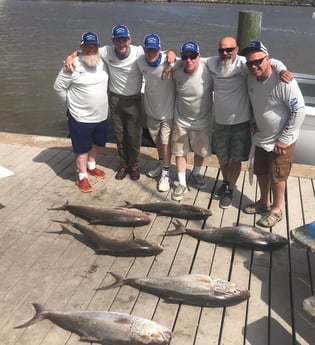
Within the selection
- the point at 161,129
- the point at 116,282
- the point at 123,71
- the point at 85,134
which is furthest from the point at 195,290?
the point at 123,71

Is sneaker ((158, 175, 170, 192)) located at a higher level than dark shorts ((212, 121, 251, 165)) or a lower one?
lower

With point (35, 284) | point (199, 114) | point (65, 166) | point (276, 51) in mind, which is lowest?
point (276, 51)

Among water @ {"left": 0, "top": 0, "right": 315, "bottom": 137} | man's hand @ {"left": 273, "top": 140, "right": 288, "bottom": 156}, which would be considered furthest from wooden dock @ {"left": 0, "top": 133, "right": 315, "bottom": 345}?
water @ {"left": 0, "top": 0, "right": 315, "bottom": 137}

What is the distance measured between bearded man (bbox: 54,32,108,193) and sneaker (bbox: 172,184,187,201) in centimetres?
98

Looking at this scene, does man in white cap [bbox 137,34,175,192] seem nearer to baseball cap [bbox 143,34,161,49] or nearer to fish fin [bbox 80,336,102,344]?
baseball cap [bbox 143,34,161,49]

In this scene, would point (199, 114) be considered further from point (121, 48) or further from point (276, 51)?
point (276, 51)

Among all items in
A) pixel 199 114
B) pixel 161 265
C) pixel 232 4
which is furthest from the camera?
pixel 232 4

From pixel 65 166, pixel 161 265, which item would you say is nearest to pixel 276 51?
pixel 65 166

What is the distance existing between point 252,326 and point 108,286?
113 centimetres

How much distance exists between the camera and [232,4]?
6228 centimetres

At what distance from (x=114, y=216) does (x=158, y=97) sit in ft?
4.48

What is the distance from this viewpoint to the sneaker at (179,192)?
478cm

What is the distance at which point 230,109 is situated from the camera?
13.9 ft

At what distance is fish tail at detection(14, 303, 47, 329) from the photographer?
3052 mm
